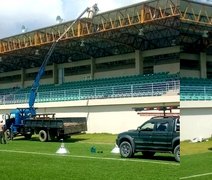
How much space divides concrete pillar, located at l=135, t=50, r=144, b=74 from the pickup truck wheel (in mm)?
20986

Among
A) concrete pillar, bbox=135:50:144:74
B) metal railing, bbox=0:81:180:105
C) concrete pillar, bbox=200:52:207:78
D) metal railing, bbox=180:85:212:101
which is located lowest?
metal railing, bbox=180:85:212:101

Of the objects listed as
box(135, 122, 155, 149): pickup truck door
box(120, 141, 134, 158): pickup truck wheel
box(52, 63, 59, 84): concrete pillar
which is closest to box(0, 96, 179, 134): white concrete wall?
box(120, 141, 134, 158): pickup truck wheel

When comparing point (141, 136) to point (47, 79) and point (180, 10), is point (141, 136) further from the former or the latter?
point (47, 79)

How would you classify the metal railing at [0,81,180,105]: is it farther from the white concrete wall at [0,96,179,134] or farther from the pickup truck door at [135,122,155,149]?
the pickup truck door at [135,122,155,149]

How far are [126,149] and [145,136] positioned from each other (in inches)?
46.4

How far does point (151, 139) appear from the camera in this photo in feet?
41.8

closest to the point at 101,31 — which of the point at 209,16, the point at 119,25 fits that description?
the point at 119,25

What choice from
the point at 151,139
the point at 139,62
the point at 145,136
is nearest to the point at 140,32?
the point at 139,62

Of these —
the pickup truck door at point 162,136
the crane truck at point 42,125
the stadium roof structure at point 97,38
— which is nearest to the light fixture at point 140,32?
the stadium roof structure at point 97,38

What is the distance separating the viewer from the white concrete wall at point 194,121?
308 cm

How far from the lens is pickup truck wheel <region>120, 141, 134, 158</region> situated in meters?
13.6

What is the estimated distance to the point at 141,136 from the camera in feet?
43.2

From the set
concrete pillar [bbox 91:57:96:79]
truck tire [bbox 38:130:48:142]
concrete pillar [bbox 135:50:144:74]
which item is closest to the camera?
truck tire [bbox 38:130:48:142]

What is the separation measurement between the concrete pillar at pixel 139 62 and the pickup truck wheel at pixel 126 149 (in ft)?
68.9
